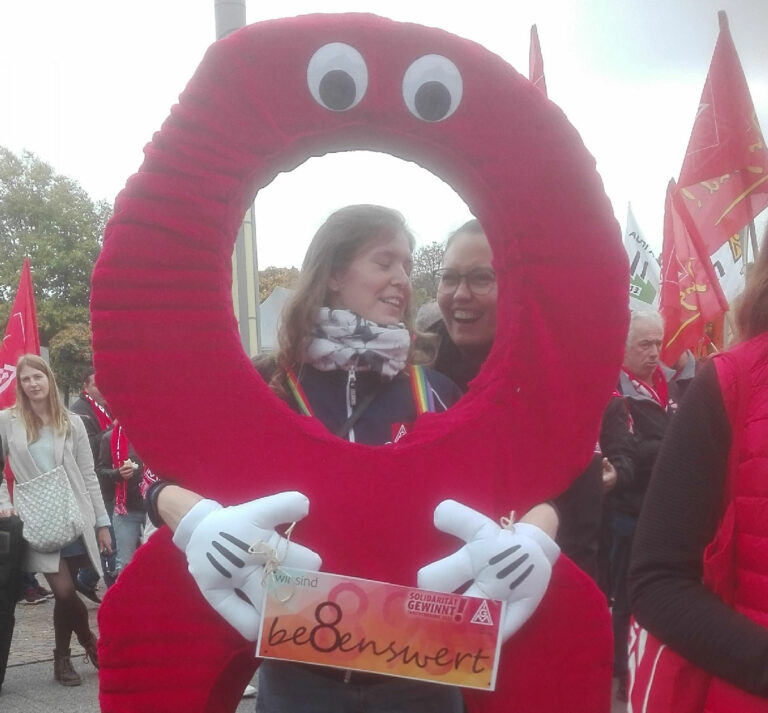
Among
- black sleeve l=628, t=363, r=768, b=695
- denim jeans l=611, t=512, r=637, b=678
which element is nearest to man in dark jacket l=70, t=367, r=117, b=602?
denim jeans l=611, t=512, r=637, b=678

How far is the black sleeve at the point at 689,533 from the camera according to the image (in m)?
1.36

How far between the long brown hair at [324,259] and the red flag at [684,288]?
383 centimetres

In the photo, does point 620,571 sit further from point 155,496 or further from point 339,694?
point 155,496

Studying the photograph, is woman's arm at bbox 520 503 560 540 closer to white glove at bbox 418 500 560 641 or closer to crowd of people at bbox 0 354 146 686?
white glove at bbox 418 500 560 641

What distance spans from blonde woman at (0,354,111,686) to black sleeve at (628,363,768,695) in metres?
4.01

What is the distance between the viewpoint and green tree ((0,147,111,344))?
97.9ft

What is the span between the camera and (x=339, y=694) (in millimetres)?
1788

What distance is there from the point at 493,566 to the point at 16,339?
5.53 meters

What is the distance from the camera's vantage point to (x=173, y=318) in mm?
1742

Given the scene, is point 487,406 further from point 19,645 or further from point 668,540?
point 19,645

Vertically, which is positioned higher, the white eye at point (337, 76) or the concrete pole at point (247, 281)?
the white eye at point (337, 76)

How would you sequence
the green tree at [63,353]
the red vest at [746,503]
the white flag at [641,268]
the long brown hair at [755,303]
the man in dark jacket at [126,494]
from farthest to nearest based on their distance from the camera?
the green tree at [63,353], the white flag at [641,268], the man in dark jacket at [126,494], the long brown hair at [755,303], the red vest at [746,503]

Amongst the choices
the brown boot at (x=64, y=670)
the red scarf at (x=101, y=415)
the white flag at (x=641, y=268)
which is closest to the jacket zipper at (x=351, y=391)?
the brown boot at (x=64, y=670)

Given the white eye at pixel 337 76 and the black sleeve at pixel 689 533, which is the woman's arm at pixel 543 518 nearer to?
the black sleeve at pixel 689 533
